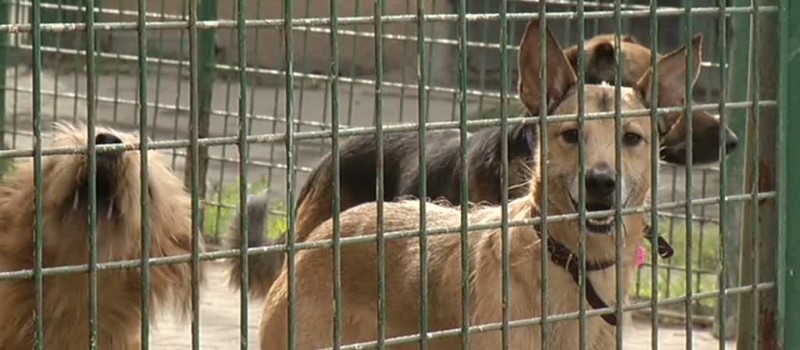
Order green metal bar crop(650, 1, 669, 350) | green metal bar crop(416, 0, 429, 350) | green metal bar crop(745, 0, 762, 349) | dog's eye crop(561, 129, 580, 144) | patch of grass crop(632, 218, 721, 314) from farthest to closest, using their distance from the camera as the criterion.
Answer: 1. patch of grass crop(632, 218, 721, 314)
2. dog's eye crop(561, 129, 580, 144)
3. green metal bar crop(745, 0, 762, 349)
4. green metal bar crop(650, 1, 669, 350)
5. green metal bar crop(416, 0, 429, 350)

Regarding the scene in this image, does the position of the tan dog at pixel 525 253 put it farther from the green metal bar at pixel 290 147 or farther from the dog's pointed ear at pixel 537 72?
the green metal bar at pixel 290 147

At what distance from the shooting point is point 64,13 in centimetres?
1123

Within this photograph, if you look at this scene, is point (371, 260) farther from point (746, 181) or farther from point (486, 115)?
point (486, 115)

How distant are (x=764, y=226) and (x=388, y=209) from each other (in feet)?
4.73

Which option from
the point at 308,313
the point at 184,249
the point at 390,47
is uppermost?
the point at 390,47

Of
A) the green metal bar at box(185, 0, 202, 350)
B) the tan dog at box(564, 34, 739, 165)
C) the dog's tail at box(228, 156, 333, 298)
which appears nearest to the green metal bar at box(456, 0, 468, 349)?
the green metal bar at box(185, 0, 202, 350)

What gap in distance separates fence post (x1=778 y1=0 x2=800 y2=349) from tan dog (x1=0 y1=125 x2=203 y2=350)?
1.72m

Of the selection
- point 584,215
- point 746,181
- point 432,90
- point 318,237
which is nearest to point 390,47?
point 432,90

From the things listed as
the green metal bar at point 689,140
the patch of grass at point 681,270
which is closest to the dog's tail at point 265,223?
the patch of grass at point 681,270

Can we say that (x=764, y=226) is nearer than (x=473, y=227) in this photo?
No

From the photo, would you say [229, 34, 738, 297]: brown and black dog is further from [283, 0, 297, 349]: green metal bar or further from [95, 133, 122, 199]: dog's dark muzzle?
[283, 0, 297, 349]: green metal bar

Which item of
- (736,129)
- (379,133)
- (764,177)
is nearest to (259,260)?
(736,129)

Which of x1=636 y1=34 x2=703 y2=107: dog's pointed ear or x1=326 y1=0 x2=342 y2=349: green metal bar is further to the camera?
x1=636 y1=34 x2=703 y2=107: dog's pointed ear

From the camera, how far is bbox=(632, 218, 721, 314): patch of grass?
8.20 metres
